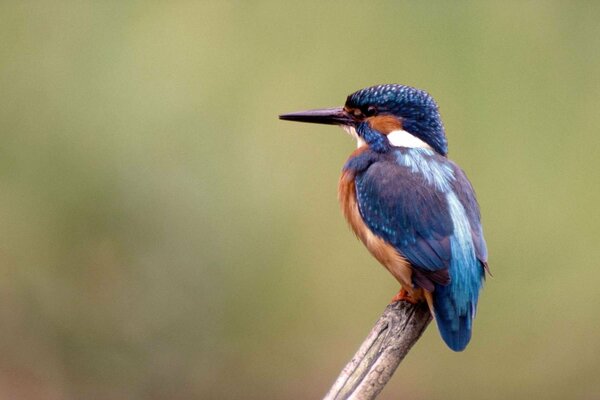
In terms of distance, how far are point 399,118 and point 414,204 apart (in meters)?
0.34

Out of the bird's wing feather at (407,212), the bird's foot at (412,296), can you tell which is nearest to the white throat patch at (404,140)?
the bird's wing feather at (407,212)

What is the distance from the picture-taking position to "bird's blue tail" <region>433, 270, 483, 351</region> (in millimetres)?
2516

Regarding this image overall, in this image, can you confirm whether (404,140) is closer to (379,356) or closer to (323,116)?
(323,116)

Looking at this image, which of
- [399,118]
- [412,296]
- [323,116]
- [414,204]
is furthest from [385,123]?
[412,296]

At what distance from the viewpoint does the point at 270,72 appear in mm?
4004

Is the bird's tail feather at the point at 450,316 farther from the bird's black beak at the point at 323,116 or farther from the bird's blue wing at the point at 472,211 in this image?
the bird's black beak at the point at 323,116

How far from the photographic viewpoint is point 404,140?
2.96 m

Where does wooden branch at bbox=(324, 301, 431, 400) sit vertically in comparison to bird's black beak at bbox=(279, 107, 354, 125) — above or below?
below

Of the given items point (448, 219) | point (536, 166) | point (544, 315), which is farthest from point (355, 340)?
point (448, 219)

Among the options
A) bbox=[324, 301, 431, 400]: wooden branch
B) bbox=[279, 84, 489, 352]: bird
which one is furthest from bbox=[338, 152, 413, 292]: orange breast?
bbox=[324, 301, 431, 400]: wooden branch

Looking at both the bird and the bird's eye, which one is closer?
the bird

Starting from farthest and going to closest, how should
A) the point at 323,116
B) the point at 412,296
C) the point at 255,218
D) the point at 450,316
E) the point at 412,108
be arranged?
the point at 255,218
the point at 323,116
the point at 412,108
the point at 412,296
the point at 450,316

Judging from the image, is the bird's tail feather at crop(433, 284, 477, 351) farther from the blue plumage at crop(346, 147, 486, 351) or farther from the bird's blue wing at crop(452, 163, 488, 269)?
the bird's blue wing at crop(452, 163, 488, 269)

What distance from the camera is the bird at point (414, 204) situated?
8.43 feet
